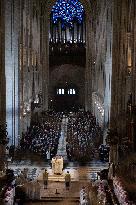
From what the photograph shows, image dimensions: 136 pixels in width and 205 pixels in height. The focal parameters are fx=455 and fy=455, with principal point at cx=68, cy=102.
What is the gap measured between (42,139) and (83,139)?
3133mm

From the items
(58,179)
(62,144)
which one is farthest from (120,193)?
(62,144)

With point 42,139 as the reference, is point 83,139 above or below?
below

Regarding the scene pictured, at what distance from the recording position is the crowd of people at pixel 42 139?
29656 millimetres

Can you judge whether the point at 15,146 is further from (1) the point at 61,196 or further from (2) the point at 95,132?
(1) the point at 61,196

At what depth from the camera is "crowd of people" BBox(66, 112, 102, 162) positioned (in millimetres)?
29234

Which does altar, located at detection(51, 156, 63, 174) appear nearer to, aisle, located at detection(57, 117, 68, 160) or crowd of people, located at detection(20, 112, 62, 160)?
crowd of people, located at detection(20, 112, 62, 160)

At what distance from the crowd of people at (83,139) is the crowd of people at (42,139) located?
3.64 ft

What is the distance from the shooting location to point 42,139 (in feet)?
107

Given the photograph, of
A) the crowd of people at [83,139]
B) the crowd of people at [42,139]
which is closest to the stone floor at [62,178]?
the crowd of people at [83,139]

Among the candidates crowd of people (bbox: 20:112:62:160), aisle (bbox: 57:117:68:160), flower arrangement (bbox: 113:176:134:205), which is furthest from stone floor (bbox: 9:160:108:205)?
aisle (bbox: 57:117:68:160)

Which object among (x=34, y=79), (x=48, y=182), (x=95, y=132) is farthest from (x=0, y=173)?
(x=34, y=79)

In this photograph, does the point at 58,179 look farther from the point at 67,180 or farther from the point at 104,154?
the point at 104,154

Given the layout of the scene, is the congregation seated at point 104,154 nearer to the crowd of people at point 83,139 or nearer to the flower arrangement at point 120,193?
the crowd of people at point 83,139

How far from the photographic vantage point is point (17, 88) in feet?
105
